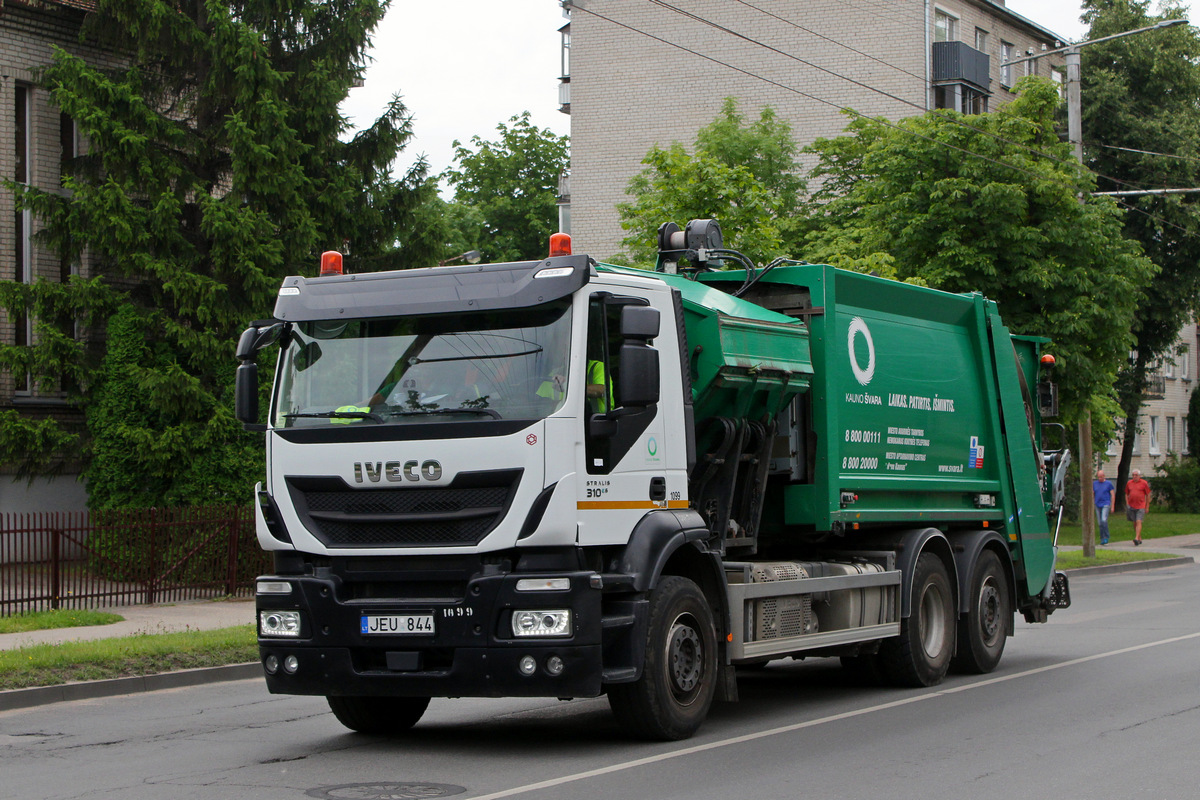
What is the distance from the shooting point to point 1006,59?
46875 mm

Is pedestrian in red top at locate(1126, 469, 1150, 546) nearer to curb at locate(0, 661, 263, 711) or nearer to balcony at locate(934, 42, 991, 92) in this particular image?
balcony at locate(934, 42, 991, 92)

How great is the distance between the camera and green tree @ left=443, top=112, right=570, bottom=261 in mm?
59062

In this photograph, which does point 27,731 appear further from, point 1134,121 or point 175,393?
point 1134,121

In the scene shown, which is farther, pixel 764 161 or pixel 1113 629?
pixel 764 161

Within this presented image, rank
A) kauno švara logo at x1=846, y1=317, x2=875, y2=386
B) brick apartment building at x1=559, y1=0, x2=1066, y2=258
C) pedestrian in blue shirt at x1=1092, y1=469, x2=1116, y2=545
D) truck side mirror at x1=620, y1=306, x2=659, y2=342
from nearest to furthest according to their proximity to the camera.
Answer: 1. truck side mirror at x1=620, y1=306, x2=659, y2=342
2. kauno švara logo at x1=846, y1=317, x2=875, y2=386
3. pedestrian in blue shirt at x1=1092, y1=469, x2=1116, y2=545
4. brick apartment building at x1=559, y1=0, x2=1066, y2=258

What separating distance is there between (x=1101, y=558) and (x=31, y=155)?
66.8ft

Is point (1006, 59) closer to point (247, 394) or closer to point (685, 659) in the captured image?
point (685, 659)

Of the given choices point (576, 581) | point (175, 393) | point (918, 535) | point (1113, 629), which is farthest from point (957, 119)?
point (576, 581)

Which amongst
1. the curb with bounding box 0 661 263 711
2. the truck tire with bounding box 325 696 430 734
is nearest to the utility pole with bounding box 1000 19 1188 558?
the curb with bounding box 0 661 263 711

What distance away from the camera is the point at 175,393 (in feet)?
66.6

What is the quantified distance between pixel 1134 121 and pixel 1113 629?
1158 inches

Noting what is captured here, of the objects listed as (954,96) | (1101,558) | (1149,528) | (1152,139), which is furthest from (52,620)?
(1152,139)

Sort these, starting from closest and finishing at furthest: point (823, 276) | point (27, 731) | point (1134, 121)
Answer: point (27, 731) < point (823, 276) < point (1134, 121)

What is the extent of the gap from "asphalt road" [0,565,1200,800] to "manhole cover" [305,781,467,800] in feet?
0.05
